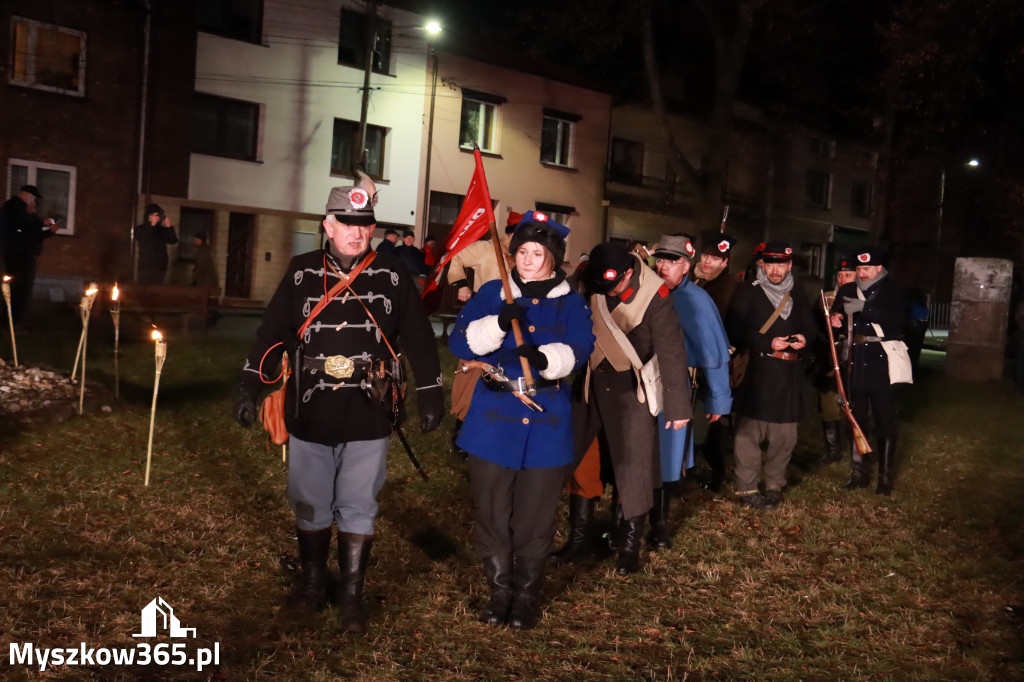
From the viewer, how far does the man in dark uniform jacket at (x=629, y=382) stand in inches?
228

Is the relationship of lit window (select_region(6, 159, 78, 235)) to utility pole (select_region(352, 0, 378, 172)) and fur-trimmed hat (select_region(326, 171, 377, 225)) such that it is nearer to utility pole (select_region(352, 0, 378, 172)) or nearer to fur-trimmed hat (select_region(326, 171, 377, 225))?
utility pole (select_region(352, 0, 378, 172))

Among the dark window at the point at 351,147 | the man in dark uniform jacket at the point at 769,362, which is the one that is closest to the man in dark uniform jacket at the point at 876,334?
the man in dark uniform jacket at the point at 769,362

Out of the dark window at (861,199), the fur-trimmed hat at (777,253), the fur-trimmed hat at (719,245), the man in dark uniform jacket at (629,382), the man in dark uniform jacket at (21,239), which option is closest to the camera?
the man in dark uniform jacket at (629,382)

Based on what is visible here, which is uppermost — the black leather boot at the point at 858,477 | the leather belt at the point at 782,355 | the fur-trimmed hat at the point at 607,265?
the fur-trimmed hat at the point at 607,265

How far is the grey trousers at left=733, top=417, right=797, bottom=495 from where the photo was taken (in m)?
7.92

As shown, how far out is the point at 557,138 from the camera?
Answer: 112 ft

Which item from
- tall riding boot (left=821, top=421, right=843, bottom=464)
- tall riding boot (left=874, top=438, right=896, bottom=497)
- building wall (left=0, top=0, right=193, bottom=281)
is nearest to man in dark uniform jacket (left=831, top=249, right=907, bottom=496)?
tall riding boot (left=874, top=438, right=896, bottom=497)

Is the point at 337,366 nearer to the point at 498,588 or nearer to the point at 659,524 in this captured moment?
the point at 498,588

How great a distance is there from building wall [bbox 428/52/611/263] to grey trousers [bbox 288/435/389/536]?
25766 mm

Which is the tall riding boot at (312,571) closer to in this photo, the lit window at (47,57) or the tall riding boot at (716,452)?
the tall riding boot at (716,452)

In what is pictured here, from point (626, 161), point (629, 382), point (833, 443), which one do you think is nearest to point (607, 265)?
point (629, 382)

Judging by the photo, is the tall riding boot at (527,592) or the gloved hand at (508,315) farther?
the tall riding boot at (527,592)

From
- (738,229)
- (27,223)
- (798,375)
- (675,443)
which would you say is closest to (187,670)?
(675,443)

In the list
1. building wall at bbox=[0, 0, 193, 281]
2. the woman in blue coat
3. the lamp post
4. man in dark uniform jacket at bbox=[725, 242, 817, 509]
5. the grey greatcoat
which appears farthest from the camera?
the lamp post
